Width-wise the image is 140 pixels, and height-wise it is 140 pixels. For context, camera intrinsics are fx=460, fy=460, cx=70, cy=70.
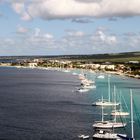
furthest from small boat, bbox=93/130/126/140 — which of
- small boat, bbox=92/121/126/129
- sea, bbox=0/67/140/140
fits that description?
small boat, bbox=92/121/126/129

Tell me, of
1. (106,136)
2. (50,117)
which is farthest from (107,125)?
(50,117)

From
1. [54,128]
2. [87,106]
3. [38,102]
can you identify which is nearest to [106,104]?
[87,106]

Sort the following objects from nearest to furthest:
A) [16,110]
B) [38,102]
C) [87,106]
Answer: [16,110]
[87,106]
[38,102]

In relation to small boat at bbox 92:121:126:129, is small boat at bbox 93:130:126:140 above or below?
below

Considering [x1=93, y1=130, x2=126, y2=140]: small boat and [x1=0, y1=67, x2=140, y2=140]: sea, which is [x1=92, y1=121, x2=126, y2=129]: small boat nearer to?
[x1=0, y1=67, x2=140, y2=140]: sea

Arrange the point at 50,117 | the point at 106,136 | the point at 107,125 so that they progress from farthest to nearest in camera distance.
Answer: the point at 50,117 < the point at 107,125 < the point at 106,136

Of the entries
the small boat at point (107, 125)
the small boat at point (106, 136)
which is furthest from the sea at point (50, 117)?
the small boat at point (106, 136)

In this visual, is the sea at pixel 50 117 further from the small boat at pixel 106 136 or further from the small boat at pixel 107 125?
the small boat at pixel 106 136

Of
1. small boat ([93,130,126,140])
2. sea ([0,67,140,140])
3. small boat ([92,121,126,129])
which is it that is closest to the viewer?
small boat ([93,130,126,140])

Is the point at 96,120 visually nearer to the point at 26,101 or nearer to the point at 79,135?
the point at 79,135

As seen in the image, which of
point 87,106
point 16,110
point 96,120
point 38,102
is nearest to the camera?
point 96,120

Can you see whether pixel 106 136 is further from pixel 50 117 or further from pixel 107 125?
pixel 50 117
